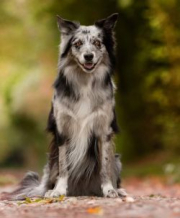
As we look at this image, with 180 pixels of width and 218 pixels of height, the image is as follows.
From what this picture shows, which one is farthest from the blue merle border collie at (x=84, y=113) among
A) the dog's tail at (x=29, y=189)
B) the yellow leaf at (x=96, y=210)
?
the yellow leaf at (x=96, y=210)

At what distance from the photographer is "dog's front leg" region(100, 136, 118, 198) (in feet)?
30.2

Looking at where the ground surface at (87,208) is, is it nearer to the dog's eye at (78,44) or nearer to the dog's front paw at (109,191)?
the dog's front paw at (109,191)


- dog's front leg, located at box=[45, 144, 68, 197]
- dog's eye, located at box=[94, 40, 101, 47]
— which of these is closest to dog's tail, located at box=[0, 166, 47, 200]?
dog's front leg, located at box=[45, 144, 68, 197]

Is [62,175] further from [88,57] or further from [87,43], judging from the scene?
[87,43]

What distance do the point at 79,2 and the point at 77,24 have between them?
13317 millimetres

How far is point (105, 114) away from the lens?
909 cm

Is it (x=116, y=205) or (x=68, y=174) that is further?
(x=68, y=174)

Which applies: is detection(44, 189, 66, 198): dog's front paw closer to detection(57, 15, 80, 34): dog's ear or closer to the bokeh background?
detection(57, 15, 80, 34): dog's ear

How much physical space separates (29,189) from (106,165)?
1.38m

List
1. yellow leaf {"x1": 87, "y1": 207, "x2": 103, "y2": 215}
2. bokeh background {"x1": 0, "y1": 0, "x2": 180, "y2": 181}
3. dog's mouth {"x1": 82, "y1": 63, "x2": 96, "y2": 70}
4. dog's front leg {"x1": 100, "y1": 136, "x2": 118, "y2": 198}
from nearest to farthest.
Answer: yellow leaf {"x1": 87, "y1": 207, "x2": 103, "y2": 215}
dog's mouth {"x1": 82, "y1": 63, "x2": 96, "y2": 70}
dog's front leg {"x1": 100, "y1": 136, "x2": 118, "y2": 198}
bokeh background {"x1": 0, "y1": 0, "x2": 180, "y2": 181}

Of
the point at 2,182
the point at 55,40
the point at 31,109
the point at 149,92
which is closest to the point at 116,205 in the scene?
the point at 2,182

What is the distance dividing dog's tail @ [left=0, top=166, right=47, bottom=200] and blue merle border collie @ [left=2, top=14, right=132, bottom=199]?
0.40m

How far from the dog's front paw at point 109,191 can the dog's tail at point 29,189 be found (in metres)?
0.97

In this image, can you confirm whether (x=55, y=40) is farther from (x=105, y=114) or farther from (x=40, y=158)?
(x=105, y=114)
